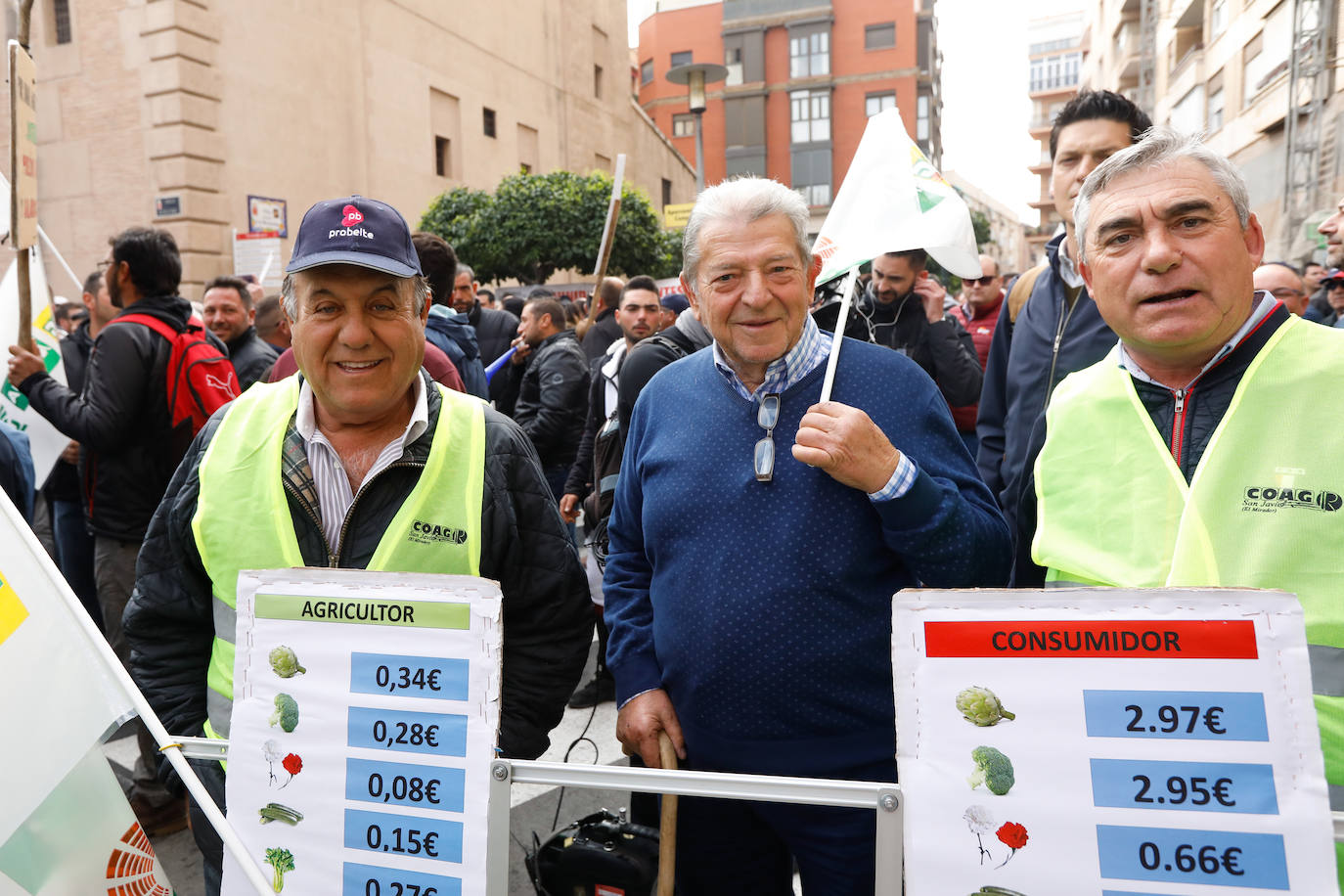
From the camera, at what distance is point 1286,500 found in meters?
1.47

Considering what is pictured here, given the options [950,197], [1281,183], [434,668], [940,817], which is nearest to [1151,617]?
[940,817]

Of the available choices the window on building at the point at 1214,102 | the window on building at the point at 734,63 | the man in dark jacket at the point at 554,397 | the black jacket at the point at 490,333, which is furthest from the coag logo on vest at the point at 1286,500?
the window on building at the point at 734,63

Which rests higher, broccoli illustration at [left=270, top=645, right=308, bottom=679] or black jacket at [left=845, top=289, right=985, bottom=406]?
black jacket at [left=845, top=289, right=985, bottom=406]

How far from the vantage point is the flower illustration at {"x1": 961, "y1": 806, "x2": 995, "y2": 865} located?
1274 mm

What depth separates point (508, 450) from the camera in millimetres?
1955

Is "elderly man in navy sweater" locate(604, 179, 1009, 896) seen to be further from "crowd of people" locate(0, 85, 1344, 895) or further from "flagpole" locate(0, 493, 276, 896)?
"flagpole" locate(0, 493, 276, 896)

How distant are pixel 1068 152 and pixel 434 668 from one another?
237 cm

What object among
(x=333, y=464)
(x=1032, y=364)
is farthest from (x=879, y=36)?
(x=333, y=464)

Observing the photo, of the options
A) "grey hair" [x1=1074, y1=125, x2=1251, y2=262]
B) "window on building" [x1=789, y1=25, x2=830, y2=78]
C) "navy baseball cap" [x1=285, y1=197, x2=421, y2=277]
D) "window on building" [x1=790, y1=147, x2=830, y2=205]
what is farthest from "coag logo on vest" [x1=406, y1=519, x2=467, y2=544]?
"window on building" [x1=789, y1=25, x2=830, y2=78]

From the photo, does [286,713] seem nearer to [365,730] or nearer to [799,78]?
[365,730]

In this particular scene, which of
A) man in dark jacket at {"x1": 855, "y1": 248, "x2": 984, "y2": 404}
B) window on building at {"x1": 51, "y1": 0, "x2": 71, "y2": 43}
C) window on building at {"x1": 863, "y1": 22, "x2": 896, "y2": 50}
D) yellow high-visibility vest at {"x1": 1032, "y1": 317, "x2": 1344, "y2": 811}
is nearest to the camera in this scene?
yellow high-visibility vest at {"x1": 1032, "y1": 317, "x2": 1344, "y2": 811}

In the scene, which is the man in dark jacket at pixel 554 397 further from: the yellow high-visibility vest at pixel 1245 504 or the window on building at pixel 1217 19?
the window on building at pixel 1217 19

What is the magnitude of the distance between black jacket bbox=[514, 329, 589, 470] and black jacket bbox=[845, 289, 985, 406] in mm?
1719

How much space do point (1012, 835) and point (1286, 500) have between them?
705 mm
